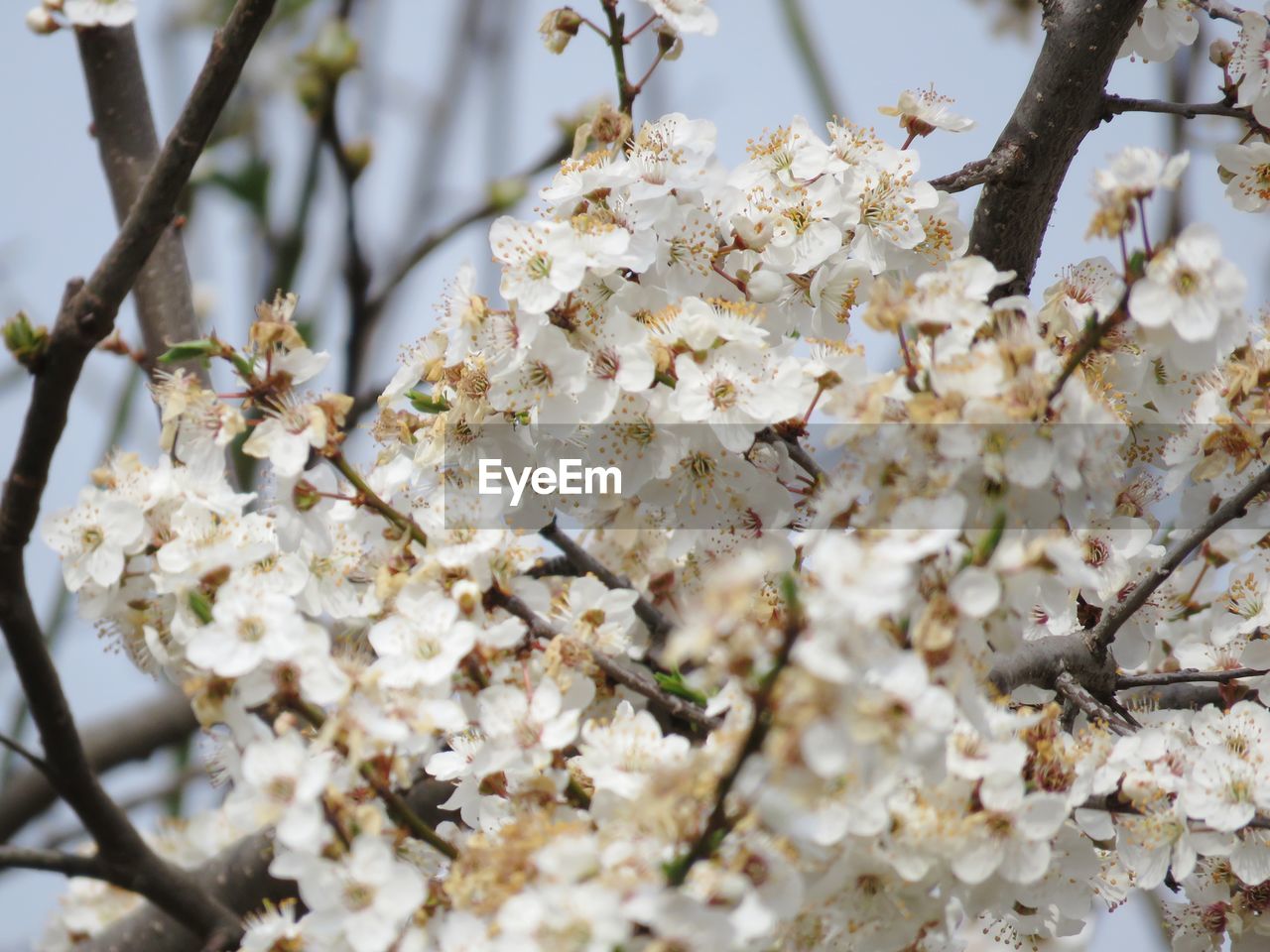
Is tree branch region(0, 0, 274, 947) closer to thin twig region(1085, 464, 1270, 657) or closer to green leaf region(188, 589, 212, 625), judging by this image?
green leaf region(188, 589, 212, 625)

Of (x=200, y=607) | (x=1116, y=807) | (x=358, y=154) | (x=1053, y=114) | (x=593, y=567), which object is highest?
(x=1053, y=114)

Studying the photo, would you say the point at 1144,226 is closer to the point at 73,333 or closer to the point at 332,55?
the point at 73,333

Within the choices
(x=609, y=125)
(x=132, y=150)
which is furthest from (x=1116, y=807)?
(x=132, y=150)

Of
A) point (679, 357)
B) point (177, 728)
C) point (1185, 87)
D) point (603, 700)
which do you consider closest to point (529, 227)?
point (679, 357)

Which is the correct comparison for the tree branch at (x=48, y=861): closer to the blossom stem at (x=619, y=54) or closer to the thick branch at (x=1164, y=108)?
the blossom stem at (x=619, y=54)

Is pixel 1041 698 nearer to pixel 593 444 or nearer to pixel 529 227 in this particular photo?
pixel 593 444

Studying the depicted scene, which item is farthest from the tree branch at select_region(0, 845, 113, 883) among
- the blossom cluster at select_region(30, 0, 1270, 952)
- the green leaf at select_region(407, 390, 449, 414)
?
the green leaf at select_region(407, 390, 449, 414)

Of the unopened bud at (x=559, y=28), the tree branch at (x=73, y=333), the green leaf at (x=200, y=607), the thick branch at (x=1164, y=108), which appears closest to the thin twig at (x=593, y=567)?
the green leaf at (x=200, y=607)
